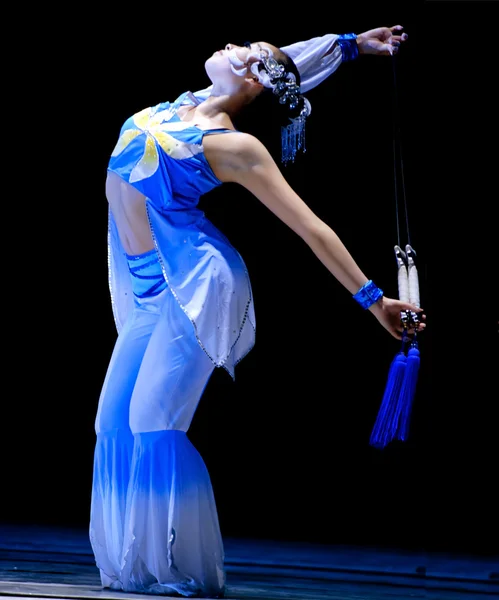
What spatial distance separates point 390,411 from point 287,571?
0.70 m

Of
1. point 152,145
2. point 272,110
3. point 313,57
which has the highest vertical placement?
point 313,57

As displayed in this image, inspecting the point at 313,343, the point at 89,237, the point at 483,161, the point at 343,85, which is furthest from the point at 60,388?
the point at 483,161

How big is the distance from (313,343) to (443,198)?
2.94 ft

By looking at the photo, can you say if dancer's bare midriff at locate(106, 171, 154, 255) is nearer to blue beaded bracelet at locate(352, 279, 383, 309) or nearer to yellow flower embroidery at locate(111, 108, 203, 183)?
yellow flower embroidery at locate(111, 108, 203, 183)

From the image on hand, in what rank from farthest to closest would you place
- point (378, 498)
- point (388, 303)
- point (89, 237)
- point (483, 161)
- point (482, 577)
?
point (89, 237), point (378, 498), point (483, 161), point (482, 577), point (388, 303)

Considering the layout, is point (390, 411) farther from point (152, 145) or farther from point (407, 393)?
point (152, 145)

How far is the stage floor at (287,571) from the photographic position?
2.25 metres

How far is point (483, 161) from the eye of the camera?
3076mm

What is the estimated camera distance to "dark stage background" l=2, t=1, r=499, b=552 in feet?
10.3

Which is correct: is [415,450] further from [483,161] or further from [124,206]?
[124,206]

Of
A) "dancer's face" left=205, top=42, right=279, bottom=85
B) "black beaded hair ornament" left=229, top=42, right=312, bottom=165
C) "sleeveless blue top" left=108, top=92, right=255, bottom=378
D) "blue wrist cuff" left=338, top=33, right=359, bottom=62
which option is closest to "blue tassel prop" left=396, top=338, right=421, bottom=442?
"sleeveless blue top" left=108, top=92, right=255, bottom=378

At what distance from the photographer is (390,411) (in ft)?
7.36

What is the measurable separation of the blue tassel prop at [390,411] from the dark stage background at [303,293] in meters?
0.91

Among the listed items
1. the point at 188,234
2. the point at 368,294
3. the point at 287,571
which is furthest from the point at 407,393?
the point at 287,571
